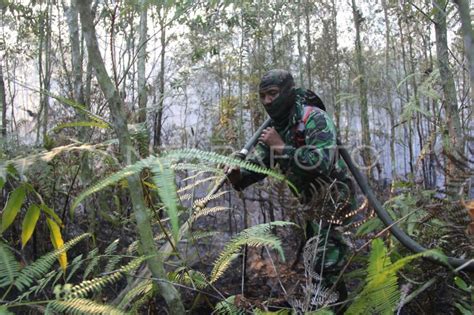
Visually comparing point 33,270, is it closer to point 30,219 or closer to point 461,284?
point 30,219

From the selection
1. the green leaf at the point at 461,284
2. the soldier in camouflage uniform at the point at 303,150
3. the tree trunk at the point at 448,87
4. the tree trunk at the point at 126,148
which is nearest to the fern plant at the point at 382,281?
the tree trunk at the point at 126,148

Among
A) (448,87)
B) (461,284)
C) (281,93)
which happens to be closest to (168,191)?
(461,284)

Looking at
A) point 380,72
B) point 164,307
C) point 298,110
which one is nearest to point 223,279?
point 164,307

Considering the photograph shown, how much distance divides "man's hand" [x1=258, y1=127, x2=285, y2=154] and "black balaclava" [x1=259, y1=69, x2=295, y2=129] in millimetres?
242

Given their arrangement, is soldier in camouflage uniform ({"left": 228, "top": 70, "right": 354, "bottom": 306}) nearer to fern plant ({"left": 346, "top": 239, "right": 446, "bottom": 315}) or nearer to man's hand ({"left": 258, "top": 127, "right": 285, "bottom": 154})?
man's hand ({"left": 258, "top": 127, "right": 285, "bottom": 154})

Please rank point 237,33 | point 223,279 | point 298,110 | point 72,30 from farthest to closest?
point 237,33 → point 72,30 → point 223,279 → point 298,110

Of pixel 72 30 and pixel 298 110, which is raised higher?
pixel 72 30

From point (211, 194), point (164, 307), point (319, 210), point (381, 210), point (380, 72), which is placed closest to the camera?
point (319, 210)

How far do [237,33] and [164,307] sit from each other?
8.26 m

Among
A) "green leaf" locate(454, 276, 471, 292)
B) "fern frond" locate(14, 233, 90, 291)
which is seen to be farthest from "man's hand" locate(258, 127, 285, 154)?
"fern frond" locate(14, 233, 90, 291)

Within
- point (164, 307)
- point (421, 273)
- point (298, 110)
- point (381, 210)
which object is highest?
point (298, 110)

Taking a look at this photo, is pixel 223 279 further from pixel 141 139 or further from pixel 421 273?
pixel 141 139

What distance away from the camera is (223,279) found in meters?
4.15

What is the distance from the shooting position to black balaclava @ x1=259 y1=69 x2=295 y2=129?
312 centimetres
